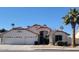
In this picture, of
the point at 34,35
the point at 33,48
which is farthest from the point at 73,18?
the point at 33,48

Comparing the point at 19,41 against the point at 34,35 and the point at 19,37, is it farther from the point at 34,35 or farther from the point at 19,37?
the point at 34,35

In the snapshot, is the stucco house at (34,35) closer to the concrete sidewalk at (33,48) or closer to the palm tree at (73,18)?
the concrete sidewalk at (33,48)

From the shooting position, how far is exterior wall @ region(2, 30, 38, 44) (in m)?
42.8

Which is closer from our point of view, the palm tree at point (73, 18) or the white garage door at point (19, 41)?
the palm tree at point (73, 18)

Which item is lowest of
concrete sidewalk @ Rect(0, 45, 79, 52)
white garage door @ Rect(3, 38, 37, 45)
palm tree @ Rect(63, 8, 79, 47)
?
concrete sidewalk @ Rect(0, 45, 79, 52)

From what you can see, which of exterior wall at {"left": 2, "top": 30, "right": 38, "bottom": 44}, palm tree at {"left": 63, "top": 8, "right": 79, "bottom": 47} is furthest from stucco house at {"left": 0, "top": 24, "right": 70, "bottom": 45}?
palm tree at {"left": 63, "top": 8, "right": 79, "bottom": 47}

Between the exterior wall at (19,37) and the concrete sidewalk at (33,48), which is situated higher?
the exterior wall at (19,37)

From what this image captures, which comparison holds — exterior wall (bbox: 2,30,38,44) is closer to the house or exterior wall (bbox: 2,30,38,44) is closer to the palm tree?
the house

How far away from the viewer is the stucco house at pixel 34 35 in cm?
4266

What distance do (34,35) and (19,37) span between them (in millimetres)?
512

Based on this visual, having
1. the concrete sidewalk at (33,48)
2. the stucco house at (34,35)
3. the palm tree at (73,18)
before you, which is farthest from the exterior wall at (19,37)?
the palm tree at (73,18)

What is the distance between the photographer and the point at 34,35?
140ft

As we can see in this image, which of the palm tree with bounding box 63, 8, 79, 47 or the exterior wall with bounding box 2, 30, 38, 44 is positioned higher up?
the palm tree with bounding box 63, 8, 79, 47
